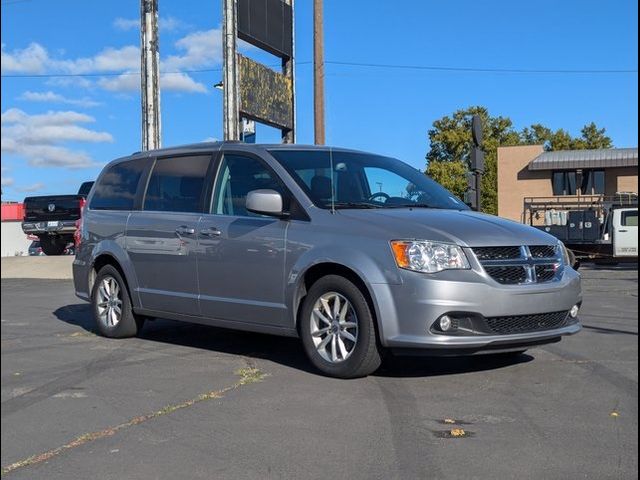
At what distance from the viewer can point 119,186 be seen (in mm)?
7992

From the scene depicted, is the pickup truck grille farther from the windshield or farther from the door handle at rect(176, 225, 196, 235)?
the door handle at rect(176, 225, 196, 235)

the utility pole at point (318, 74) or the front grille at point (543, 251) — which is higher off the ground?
the utility pole at point (318, 74)

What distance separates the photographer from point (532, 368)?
6055 millimetres

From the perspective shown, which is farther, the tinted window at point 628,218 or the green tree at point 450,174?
the green tree at point 450,174

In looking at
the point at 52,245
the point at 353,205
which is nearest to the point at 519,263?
the point at 353,205

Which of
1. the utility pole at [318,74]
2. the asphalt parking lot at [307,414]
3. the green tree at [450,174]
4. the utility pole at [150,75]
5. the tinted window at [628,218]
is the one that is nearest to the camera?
the asphalt parking lot at [307,414]

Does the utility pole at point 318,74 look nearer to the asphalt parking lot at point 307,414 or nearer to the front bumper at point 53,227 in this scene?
the front bumper at point 53,227

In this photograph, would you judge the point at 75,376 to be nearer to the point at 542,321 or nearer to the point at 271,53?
the point at 542,321

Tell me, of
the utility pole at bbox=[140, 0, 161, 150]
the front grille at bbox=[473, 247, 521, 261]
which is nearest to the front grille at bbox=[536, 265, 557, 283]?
the front grille at bbox=[473, 247, 521, 261]

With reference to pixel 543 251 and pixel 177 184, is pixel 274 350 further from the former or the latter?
pixel 543 251

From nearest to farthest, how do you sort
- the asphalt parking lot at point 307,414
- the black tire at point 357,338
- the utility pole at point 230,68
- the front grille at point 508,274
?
the asphalt parking lot at point 307,414 < the front grille at point 508,274 < the black tire at point 357,338 < the utility pole at point 230,68

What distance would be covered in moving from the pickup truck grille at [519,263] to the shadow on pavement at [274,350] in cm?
100

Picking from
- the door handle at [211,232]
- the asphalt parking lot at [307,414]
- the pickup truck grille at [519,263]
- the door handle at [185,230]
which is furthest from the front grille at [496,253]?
the door handle at [185,230]

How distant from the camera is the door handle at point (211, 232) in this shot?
6531 millimetres
